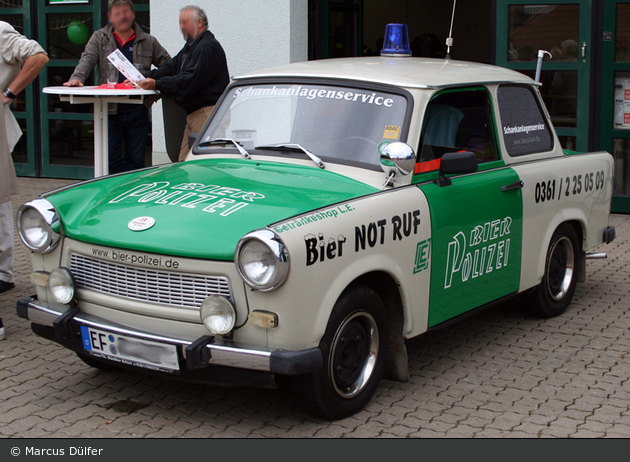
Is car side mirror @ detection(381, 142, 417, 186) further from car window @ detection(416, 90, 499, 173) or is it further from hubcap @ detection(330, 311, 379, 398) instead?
hubcap @ detection(330, 311, 379, 398)

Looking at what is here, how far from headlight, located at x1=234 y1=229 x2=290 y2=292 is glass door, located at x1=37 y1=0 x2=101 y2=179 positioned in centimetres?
858

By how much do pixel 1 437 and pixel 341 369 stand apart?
164 centimetres

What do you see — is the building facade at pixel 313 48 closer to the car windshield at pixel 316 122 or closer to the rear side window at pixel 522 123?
the rear side window at pixel 522 123

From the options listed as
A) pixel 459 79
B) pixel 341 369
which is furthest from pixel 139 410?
pixel 459 79

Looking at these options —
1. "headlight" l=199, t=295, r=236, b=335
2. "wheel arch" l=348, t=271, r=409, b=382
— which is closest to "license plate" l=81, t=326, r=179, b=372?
"headlight" l=199, t=295, r=236, b=335

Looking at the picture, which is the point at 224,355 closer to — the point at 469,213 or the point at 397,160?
the point at 397,160

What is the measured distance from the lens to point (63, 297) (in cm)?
406

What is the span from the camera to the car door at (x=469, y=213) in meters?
4.48

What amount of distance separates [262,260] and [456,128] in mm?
1891

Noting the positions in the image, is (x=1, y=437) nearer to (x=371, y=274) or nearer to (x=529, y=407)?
(x=371, y=274)

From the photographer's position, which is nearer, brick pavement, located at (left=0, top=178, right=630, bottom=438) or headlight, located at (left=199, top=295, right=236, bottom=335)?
headlight, located at (left=199, top=295, right=236, bottom=335)

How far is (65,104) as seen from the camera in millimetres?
11734

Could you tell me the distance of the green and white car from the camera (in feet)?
11.8

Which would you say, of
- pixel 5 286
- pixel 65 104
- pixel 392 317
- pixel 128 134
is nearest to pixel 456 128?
pixel 392 317
